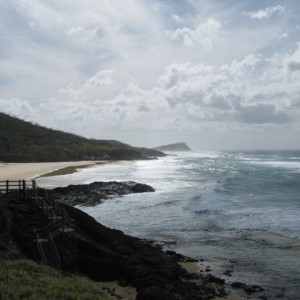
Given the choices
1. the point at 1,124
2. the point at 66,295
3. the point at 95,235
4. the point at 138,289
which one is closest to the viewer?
the point at 66,295

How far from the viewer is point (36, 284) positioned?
12.7 m

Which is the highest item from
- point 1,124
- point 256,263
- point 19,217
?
point 1,124

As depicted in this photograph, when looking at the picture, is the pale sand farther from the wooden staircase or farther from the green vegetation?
the green vegetation

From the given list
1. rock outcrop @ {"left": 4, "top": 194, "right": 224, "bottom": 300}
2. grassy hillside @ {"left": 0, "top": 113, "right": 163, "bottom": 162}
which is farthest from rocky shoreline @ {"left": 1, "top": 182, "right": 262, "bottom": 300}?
grassy hillside @ {"left": 0, "top": 113, "right": 163, "bottom": 162}

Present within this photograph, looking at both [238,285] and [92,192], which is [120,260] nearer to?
[238,285]

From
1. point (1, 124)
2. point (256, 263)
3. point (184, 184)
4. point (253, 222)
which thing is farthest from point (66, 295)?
point (1, 124)

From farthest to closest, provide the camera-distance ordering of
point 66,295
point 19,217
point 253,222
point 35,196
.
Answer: point 253,222
point 35,196
point 19,217
point 66,295

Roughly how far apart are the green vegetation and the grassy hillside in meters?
83.2

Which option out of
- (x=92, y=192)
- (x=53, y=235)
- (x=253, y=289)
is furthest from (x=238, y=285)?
(x=92, y=192)

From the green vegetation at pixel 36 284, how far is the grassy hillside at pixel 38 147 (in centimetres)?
8324

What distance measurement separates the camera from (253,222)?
3041 cm

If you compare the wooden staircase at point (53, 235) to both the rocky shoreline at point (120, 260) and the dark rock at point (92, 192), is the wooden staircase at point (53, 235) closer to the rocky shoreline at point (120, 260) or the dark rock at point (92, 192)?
the rocky shoreline at point (120, 260)

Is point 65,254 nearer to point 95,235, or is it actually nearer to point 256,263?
point 95,235

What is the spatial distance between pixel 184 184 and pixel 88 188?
1526 cm
